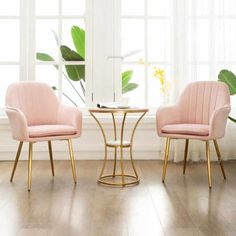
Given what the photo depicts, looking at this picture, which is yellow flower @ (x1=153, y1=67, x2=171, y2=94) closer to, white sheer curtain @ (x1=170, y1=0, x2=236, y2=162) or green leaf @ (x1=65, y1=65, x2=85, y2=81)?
white sheer curtain @ (x1=170, y1=0, x2=236, y2=162)

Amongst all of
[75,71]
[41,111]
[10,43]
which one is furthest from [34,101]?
[10,43]

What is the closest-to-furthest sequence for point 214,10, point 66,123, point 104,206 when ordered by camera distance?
point 104,206, point 66,123, point 214,10

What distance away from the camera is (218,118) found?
3.69 meters

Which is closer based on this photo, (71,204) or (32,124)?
(71,204)

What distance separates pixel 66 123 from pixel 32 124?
1.07 ft

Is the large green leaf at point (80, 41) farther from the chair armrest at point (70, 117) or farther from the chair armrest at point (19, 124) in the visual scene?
the chair armrest at point (19, 124)

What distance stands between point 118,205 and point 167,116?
127cm

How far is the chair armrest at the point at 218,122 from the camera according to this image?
365 centimetres

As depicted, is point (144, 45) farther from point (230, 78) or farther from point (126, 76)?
point (230, 78)

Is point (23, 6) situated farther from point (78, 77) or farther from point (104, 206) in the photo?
point (104, 206)

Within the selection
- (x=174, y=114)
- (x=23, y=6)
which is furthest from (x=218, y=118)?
(x=23, y=6)

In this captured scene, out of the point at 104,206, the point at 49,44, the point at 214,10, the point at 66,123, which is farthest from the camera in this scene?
the point at 49,44

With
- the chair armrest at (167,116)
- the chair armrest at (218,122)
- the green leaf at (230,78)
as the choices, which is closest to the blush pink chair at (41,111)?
the chair armrest at (167,116)

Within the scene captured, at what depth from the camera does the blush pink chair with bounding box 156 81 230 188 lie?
3.74 m
